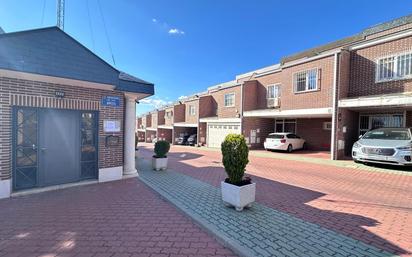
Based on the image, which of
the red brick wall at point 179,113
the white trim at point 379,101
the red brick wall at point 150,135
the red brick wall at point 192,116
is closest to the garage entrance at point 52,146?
the white trim at point 379,101

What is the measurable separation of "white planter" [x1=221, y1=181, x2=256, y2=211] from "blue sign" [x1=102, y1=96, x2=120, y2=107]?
15.3 feet

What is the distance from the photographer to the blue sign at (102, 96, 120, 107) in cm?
711

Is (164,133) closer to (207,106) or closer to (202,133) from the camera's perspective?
(202,133)

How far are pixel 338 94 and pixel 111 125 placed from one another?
38.1ft

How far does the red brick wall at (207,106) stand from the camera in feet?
79.6

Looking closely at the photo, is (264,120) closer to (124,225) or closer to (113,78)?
(113,78)

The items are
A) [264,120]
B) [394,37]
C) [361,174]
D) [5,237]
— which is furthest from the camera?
[264,120]

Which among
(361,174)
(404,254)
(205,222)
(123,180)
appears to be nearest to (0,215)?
(123,180)

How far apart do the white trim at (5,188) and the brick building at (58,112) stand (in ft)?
0.06

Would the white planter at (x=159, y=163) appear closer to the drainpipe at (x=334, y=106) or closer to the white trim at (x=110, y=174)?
the white trim at (x=110, y=174)

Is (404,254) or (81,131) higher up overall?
(81,131)

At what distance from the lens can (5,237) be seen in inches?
142

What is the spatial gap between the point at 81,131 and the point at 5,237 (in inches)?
143

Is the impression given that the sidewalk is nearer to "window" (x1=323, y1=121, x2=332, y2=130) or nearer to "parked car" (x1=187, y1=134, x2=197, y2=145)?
"window" (x1=323, y1=121, x2=332, y2=130)
